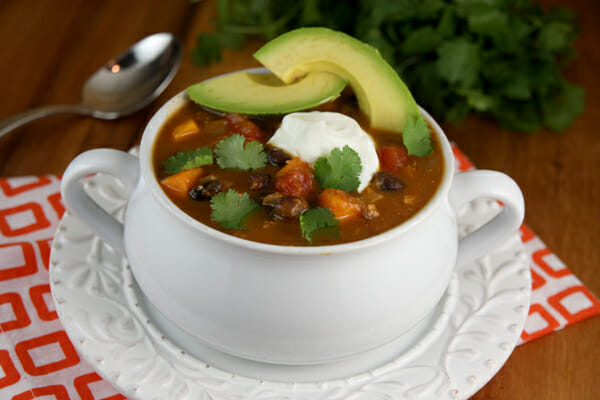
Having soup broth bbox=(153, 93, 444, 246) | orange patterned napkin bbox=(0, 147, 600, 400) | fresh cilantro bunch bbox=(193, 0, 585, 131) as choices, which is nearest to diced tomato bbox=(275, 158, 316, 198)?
soup broth bbox=(153, 93, 444, 246)

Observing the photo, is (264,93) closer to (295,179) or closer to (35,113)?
(295,179)

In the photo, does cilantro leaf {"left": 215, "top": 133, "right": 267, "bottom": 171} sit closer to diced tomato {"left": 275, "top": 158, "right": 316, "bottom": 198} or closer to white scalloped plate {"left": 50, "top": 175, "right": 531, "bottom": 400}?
diced tomato {"left": 275, "top": 158, "right": 316, "bottom": 198}

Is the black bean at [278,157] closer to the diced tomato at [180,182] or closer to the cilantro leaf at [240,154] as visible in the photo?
the cilantro leaf at [240,154]

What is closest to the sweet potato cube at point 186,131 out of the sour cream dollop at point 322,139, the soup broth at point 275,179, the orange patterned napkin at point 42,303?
the soup broth at point 275,179

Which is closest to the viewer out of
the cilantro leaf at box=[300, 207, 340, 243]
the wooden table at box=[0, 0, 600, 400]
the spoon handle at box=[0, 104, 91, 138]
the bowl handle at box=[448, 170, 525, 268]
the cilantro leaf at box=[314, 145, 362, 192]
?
the cilantro leaf at box=[300, 207, 340, 243]

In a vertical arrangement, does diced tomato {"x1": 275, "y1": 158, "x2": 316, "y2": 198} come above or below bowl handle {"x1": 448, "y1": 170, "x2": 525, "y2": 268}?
above

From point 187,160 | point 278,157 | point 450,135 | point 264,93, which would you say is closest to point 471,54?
point 450,135

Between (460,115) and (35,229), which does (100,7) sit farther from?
(460,115)
